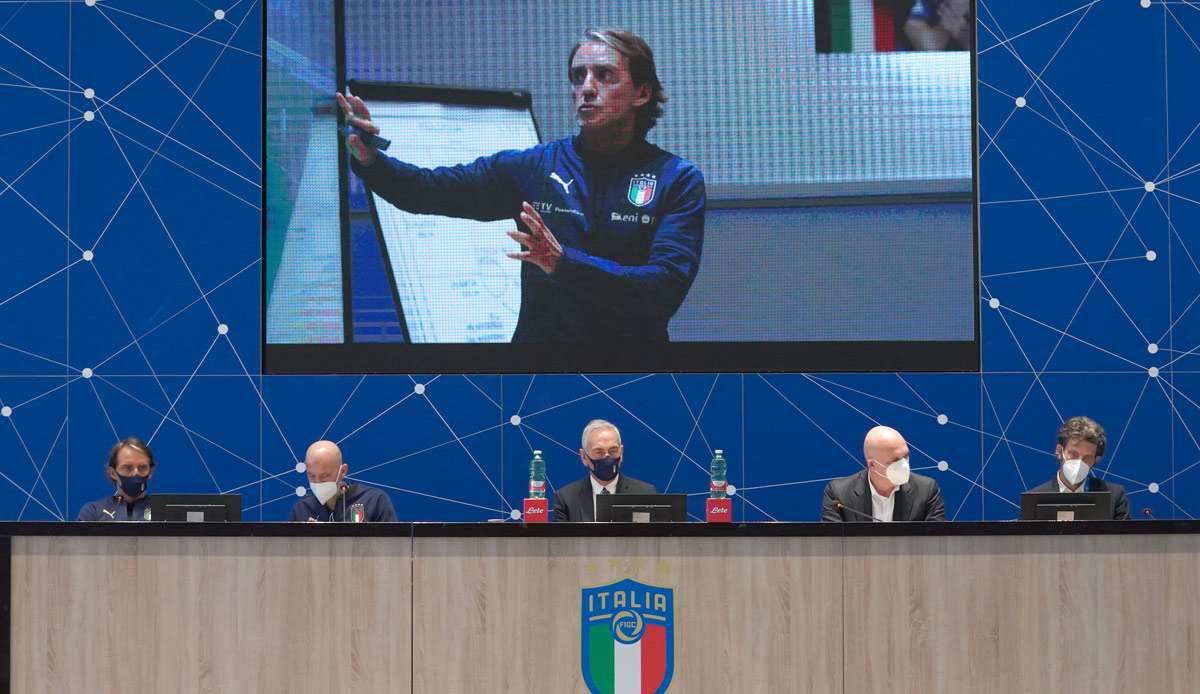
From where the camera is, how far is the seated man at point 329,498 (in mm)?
5508

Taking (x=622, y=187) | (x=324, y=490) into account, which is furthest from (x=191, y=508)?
(x=622, y=187)

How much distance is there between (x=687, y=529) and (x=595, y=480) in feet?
5.09

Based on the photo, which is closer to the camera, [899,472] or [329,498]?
[899,472]

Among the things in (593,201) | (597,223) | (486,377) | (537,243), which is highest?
(593,201)

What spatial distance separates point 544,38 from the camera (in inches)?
253

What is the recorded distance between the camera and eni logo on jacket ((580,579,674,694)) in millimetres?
4074

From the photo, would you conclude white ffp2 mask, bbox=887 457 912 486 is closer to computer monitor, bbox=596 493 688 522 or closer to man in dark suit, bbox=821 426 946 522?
man in dark suit, bbox=821 426 946 522

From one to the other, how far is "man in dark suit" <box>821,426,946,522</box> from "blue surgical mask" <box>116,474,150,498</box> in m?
3.00

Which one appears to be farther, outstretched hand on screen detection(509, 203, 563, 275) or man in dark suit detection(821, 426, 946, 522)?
outstretched hand on screen detection(509, 203, 563, 275)

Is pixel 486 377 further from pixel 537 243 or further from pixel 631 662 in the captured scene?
pixel 631 662

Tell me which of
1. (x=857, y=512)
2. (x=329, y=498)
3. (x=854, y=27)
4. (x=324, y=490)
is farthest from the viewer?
(x=854, y=27)

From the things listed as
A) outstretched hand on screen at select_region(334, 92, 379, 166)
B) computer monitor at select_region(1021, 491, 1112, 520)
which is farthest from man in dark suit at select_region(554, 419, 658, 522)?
outstretched hand on screen at select_region(334, 92, 379, 166)

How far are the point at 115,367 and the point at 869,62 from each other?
4.24m

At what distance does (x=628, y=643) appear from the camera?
4082mm
